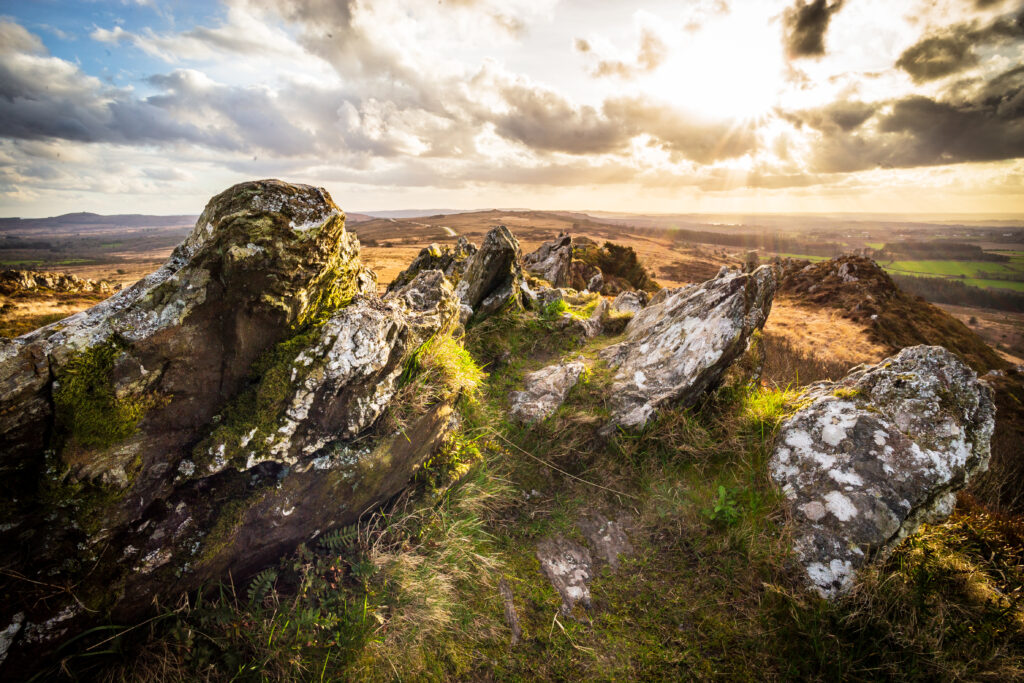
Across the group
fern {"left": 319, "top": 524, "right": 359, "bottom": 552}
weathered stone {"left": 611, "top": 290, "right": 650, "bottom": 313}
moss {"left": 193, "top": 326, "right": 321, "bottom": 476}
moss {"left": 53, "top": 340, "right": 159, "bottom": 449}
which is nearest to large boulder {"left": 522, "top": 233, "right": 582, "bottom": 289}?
weathered stone {"left": 611, "top": 290, "right": 650, "bottom": 313}

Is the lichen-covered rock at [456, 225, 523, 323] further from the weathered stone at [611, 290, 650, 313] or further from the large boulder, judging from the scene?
the large boulder

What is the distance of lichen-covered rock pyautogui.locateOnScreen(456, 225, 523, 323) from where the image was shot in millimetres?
8844

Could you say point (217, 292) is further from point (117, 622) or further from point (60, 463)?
point (117, 622)

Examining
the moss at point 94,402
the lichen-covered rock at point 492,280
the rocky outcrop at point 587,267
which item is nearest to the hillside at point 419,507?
the moss at point 94,402

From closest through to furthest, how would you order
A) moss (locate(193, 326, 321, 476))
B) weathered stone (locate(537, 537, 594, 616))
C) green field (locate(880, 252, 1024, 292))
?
moss (locate(193, 326, 321, 476))
weathered stone (locate(537, 537, 594, 616))
green field (locate(880, 252, 1024, 292))

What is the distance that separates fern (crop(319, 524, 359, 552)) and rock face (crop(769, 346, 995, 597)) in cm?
501

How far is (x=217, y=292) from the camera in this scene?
3.73 meters

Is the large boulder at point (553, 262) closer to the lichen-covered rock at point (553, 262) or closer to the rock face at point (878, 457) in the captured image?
the lichen-covered rock at point (553, 262)

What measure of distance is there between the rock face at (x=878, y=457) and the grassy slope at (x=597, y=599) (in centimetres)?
27

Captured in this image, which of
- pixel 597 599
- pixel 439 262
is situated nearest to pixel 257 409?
pixel 597 599

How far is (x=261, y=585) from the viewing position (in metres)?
3.65

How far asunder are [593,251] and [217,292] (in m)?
35.2

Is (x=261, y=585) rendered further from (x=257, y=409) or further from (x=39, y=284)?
(x=39, y=284)

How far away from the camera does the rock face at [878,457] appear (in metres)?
4.41
